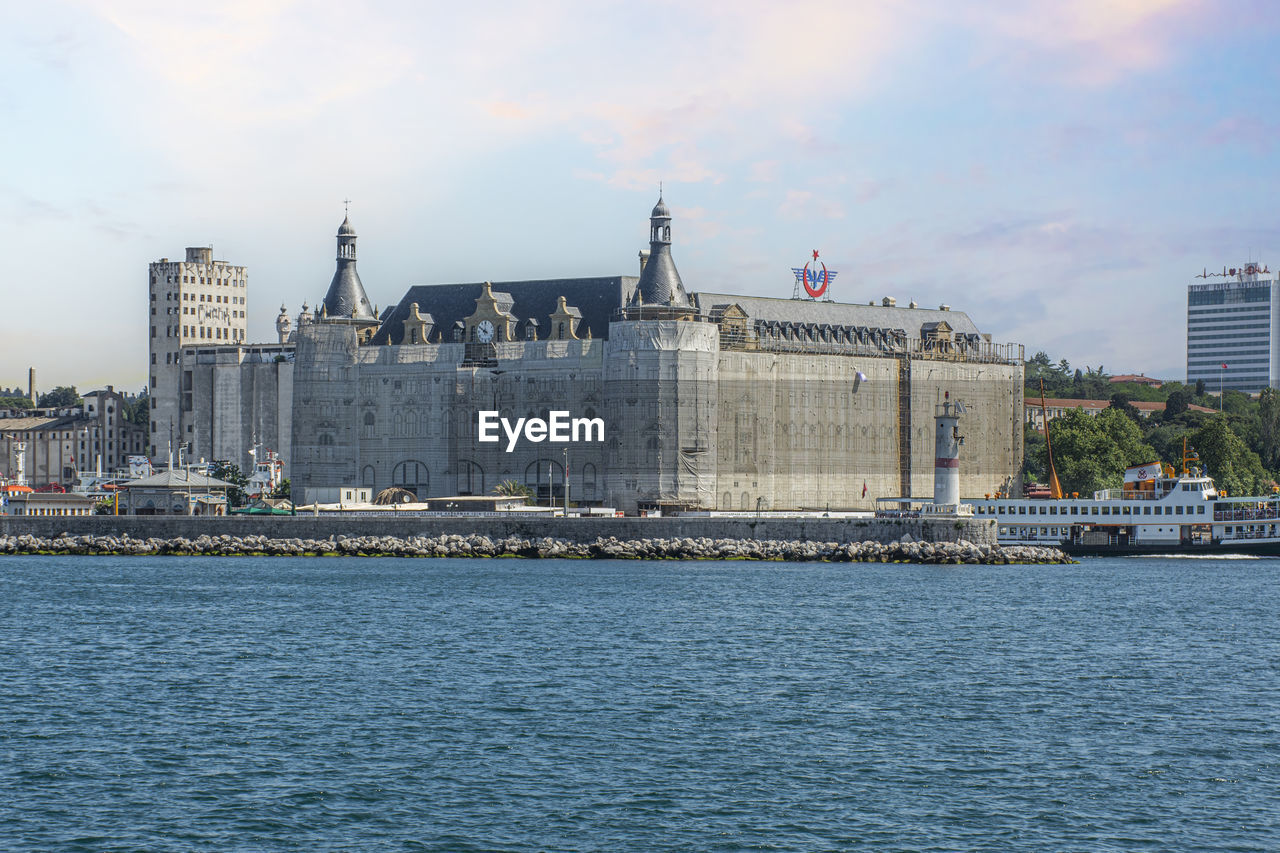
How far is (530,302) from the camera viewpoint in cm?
14500

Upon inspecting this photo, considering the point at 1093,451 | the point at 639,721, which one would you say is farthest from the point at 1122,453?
the point at 639,721

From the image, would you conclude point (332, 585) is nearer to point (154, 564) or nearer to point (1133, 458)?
point (154, 564)

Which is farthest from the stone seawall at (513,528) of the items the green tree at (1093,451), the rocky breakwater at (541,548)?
the green tree at (1093,451)

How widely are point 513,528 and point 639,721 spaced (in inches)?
2578

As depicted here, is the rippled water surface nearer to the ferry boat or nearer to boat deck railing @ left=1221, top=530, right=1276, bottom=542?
the ferry boat

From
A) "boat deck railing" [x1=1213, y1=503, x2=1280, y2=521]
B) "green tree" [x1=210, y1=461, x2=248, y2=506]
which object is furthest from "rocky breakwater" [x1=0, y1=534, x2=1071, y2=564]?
"green tree" [x1=210, y1=461, x2=248, y2=506]

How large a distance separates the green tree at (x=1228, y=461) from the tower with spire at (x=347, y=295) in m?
76.9

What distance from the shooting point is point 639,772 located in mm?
40969

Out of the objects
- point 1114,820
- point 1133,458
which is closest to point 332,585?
point 1114,820

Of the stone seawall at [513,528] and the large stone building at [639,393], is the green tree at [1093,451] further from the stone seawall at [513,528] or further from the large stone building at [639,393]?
the stone seawall at [513,528]

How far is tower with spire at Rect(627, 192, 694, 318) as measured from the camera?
132m

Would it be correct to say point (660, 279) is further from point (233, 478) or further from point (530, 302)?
point (233, 478)

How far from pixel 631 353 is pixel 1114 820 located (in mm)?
96061

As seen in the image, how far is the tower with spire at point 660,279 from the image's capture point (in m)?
132
